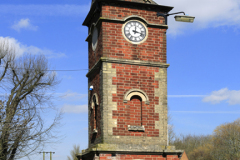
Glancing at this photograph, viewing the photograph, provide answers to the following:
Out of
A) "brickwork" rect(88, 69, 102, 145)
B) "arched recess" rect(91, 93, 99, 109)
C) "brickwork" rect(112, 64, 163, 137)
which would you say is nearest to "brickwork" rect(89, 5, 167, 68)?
"brickwork" rect(112, 64, 163, 137)

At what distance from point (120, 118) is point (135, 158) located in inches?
78.7

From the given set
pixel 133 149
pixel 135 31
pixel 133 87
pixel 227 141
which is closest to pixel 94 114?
pixel 133 87

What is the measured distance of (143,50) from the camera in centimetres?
1897

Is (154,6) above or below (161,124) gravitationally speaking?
above

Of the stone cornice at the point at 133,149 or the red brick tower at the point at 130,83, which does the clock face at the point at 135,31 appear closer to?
the red brick tower at the point at 130,83

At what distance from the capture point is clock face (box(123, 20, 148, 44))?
1894 cm

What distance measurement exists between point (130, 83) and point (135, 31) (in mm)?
2733

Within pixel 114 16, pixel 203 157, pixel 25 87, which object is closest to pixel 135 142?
pixel 114 16

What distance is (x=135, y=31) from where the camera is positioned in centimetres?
1906

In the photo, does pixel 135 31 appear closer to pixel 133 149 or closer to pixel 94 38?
pixel 94 38

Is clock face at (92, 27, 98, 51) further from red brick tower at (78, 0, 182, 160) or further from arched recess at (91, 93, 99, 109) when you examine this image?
arched recess at (91, 93, 99, 109)

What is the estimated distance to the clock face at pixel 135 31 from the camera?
746 inches

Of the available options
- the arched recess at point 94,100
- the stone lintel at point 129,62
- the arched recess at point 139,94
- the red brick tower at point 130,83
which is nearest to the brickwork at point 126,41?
the red brick tower at point 130,83

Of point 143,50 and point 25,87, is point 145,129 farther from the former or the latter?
point 25,87
